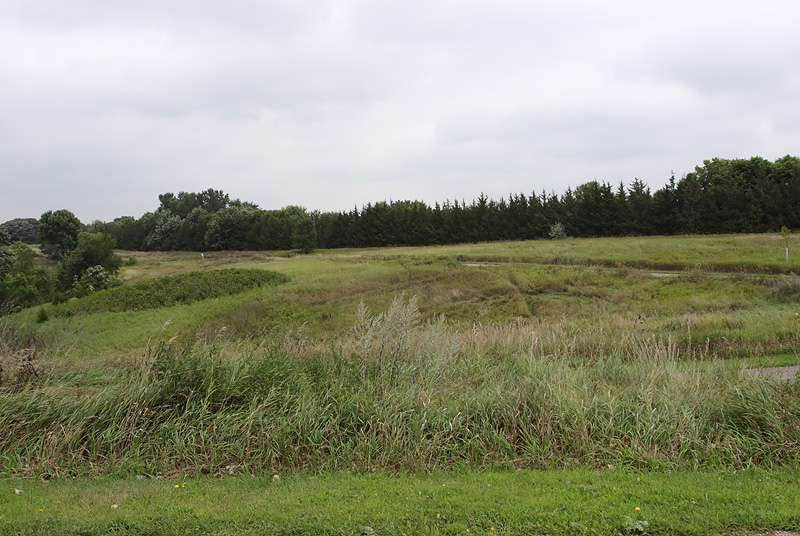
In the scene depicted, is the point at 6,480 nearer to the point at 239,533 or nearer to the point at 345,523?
the point at 239,533

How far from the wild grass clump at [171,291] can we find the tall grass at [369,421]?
27.1 metres

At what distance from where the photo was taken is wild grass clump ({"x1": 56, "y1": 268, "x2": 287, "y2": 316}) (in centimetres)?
3188

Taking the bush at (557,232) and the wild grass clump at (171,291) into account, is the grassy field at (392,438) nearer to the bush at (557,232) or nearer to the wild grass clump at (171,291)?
the wild grass clump at (171,291)

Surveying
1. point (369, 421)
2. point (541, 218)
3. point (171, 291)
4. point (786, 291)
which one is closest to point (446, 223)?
point (541, 218)

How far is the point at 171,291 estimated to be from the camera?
113 feet

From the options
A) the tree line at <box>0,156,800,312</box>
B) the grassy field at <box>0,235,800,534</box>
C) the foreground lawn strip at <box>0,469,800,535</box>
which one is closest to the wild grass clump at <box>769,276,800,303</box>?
the grassy field at <box>0,235,800,534</box>

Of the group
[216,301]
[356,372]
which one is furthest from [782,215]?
[356,372]

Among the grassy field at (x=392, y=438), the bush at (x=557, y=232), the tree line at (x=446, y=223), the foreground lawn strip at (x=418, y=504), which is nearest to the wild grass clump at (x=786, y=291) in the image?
the grassy field at (x=392, y=438)

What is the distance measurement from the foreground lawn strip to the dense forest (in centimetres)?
6449

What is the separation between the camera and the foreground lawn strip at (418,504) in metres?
4.09

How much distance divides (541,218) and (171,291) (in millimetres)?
55052

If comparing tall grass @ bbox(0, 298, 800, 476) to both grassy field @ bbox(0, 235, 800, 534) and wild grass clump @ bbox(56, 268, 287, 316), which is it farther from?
wild grass clump @ bbox(56, 268, 287, 316)

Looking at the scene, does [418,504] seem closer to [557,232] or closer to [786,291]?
[786,291]

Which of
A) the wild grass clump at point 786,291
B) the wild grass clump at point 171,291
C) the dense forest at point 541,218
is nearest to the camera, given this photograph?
the wild grass clump at point 786,291
